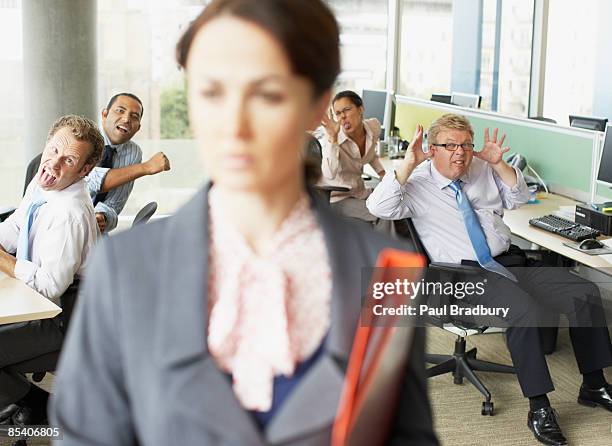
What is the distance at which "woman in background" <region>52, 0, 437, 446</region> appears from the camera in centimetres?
74

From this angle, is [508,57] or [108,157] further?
[508,57]

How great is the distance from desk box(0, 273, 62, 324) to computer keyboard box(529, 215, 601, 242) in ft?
7.54

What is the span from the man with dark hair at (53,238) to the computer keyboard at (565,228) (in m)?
2.10

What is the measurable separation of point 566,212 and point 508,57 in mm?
4616

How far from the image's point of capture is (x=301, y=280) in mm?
796

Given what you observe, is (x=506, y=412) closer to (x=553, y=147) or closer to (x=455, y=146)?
(x=455, y=146)

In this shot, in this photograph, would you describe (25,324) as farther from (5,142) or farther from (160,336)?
(5,142)

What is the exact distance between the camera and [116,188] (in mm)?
4293

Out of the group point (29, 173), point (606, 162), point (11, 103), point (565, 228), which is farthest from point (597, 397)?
point (11, 103)

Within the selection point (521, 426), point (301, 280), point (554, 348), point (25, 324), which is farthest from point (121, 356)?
point (554, 348)

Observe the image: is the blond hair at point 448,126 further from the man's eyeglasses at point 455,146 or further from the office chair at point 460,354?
the office chair at point 460,354

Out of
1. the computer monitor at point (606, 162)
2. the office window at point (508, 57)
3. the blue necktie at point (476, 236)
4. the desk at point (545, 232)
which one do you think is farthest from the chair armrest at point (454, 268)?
the office window at point (508, 57)

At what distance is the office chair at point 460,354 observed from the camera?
3.58m

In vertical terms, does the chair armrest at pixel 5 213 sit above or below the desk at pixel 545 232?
above
